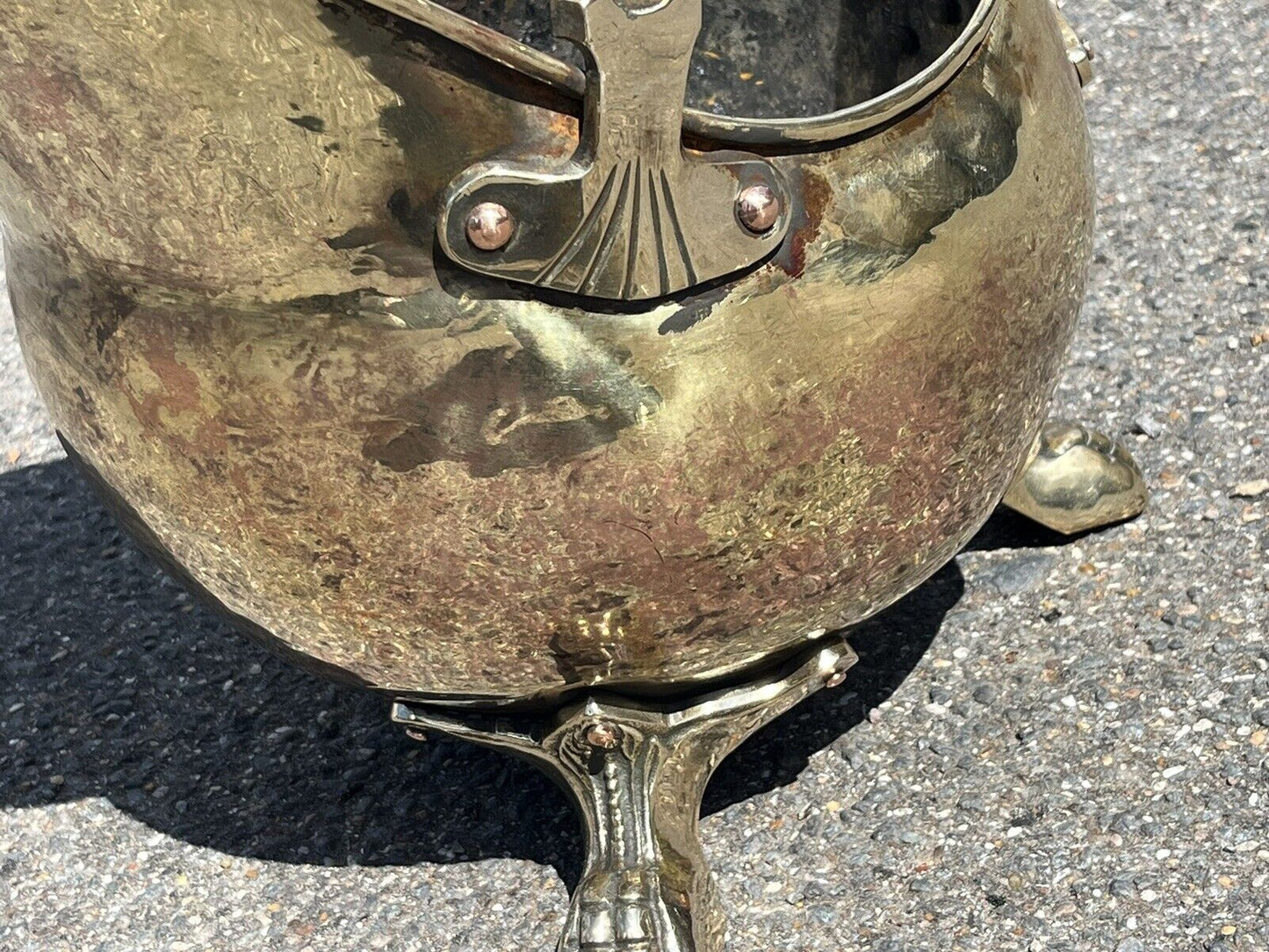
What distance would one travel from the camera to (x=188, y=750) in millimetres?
2152

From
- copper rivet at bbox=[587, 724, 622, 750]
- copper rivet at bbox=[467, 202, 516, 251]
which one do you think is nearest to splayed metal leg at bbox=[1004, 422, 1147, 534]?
copper rivet at bbox=[587, 724, 622, 750]

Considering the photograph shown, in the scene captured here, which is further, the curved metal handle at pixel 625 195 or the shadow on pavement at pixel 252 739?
the shadow on pavement at pixel 252 739

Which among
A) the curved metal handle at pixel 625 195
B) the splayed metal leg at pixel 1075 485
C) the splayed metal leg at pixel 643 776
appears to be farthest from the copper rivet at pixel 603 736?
the splayed metal leg at pixel 1075 485

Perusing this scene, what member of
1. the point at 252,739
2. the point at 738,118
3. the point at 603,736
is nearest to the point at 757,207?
the point at 738,118

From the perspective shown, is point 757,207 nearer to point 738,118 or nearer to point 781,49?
point 738,118

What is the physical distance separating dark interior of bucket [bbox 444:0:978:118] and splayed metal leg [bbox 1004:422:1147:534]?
1.72 ft

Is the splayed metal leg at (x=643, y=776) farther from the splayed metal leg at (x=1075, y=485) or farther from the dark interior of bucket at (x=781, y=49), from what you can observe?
the dark interior of bucket at (x=781, y=49)

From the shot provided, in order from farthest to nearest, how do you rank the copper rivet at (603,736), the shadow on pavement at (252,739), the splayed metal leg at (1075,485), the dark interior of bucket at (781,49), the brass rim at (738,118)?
the splayed metal leg at (1075,485) → the dark interior of bucket at (781,49) → the shadow on pavement at (252,739) → the copper rivet at (603,736) → the brass rim at (738,118)

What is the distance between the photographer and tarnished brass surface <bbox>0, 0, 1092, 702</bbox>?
4.36ft

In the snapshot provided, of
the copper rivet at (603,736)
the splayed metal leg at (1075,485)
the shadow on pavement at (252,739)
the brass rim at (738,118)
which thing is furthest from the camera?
the splayed metal leg at (1075,485)

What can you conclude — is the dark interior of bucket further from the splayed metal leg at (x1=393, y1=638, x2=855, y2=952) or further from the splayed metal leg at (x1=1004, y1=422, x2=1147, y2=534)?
Answer: the splayed metal leg at (x1=393, y1=638, x2=855, y2=952)

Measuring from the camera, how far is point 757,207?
138cm

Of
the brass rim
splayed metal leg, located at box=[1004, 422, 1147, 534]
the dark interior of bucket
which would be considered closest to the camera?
the brass rim

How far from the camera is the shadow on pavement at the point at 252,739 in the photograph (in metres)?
2.01
